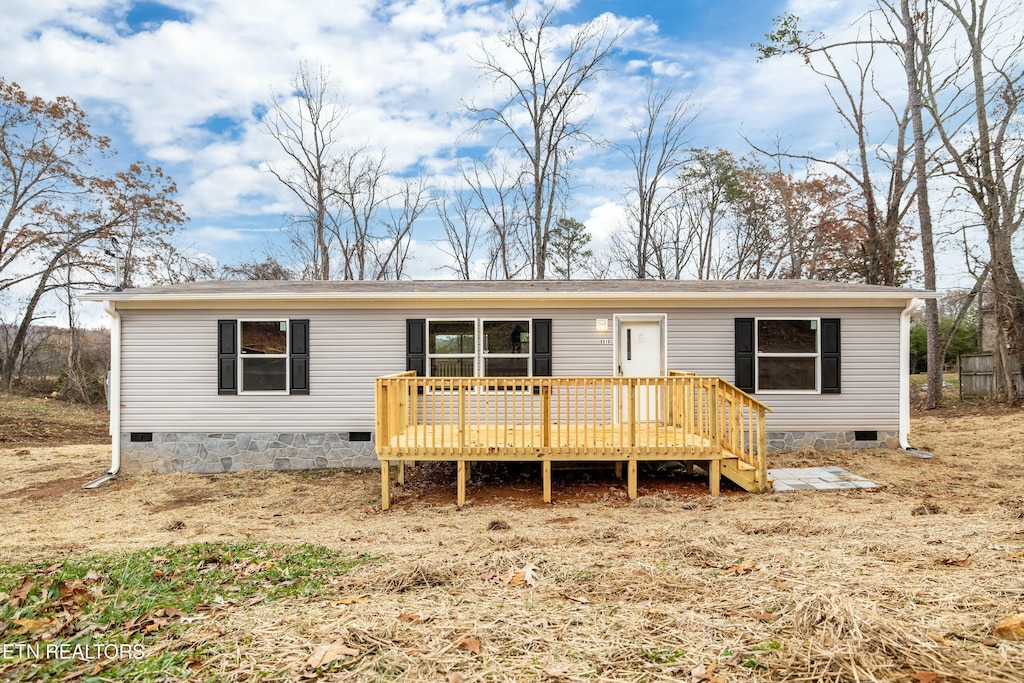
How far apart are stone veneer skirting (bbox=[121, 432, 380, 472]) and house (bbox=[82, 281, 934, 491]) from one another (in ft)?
0.07

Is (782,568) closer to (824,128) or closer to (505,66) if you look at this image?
(505,66)

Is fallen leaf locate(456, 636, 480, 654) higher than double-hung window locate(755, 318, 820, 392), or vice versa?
double-hung window locate(755, 318, 820, 392)

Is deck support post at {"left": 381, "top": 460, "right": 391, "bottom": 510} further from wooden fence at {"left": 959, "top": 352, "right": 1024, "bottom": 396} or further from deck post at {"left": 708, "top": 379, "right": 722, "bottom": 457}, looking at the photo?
wooden fence at {"left": 959, "top": 352, "right": 1024, "bottom": 396}

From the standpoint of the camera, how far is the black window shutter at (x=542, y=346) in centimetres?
795

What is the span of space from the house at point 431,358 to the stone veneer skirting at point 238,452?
0.07 feet

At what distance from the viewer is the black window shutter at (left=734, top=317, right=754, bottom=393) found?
8.04m

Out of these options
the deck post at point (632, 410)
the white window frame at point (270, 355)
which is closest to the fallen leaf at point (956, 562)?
the deck post at point (632, 410)

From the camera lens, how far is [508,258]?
64.7 feet

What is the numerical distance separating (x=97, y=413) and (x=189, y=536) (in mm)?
13969

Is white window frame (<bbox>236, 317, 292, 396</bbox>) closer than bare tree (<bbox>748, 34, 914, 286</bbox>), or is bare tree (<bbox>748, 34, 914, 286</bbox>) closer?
white window frame (<bbox>236, 317, 292, 396</bbox>)

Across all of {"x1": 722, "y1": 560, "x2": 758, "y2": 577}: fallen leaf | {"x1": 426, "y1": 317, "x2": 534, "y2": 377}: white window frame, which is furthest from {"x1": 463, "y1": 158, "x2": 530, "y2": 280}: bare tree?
{"x1": 722, "y1": 560, "x2": 758, "y2": 577}: fallen leaf

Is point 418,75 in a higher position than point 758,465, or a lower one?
higher

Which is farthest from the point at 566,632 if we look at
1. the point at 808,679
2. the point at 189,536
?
the point at 189,536

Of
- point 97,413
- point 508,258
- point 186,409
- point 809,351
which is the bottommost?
point 97,413
